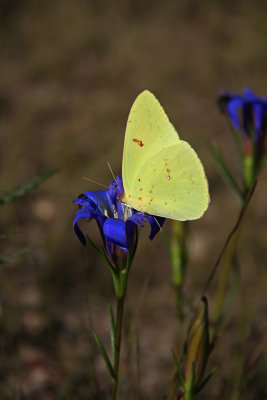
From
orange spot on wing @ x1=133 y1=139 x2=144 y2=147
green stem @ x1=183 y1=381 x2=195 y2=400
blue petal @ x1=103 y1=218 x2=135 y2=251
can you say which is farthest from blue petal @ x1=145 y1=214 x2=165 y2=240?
green stem @ x1=183 y1=381 x2=195 y2=400

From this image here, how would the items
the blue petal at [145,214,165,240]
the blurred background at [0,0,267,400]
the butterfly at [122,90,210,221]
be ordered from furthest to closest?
the blurred background at [0,0,267,400] < the butterfly at [122,90,210,221] < the blue petal at [145,214,165,240]

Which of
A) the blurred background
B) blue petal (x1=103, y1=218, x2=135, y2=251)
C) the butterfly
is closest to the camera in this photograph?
blue petal (x1=103, y1=218, x2=135, y2=251)

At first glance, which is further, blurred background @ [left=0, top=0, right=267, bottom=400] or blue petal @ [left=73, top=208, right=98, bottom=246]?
blurred background @ [left=0, top=0, right=267, bottom=400]

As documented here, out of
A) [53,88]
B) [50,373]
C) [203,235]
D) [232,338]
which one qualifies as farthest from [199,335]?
[53,88]

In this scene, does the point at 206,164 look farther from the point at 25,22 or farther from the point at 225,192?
the point at 25,22

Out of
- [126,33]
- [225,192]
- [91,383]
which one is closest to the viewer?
[91,383]

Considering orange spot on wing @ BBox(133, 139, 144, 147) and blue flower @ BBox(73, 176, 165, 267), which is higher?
orange spot on wing @ BBox(133, 139, 144, 147)

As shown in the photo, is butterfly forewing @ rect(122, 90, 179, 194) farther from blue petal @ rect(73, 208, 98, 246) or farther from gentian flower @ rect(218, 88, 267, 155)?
gentian flower @ rect(218, 88, 267, 155)
